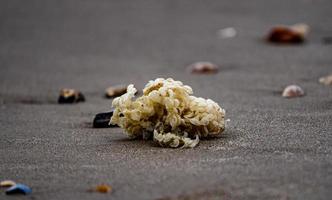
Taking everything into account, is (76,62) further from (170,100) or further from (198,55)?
(170,100)

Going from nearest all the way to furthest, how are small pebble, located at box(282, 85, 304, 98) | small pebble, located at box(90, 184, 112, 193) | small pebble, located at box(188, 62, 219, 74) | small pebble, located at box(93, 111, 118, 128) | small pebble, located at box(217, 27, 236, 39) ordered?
small pebble, located at box(90, 184, 112, 193)
small pebble, located at box(93, 111, 118, 128)
small pebble, located at box(282, 85, 304, 98)
small pebble, located at box(188, 62, 219, 74)
small pebble, located at box(217, 27, 236, 39)

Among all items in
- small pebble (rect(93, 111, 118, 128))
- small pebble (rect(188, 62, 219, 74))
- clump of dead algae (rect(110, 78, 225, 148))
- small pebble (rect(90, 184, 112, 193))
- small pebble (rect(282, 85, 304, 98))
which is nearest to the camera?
small pebble (rect(90, 184, 112, 193))

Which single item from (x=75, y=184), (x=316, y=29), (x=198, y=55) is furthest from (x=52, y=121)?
(x=316, y=29)

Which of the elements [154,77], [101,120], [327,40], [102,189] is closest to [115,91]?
[154,77]

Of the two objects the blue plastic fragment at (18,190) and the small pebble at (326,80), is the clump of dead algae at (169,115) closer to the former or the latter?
the blue plastic fragment at (18,190)

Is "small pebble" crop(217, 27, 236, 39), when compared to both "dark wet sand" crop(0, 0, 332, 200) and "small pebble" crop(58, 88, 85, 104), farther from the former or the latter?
"small pebble" crop(58, 88, 85, 104)

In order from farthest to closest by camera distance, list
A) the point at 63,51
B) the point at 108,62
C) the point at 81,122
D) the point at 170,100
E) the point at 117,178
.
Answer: the point at 63,51
the point at 108,62
the point at 81,122
the point at 170,100
the point at 117,178

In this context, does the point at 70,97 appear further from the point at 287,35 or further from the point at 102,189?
the point at 287,35

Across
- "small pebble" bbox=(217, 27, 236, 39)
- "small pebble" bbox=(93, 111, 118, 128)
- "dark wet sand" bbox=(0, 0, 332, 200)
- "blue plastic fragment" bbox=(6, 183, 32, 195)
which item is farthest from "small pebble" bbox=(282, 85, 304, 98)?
"small pebble" bbox=(217, 27, 236, 39)
